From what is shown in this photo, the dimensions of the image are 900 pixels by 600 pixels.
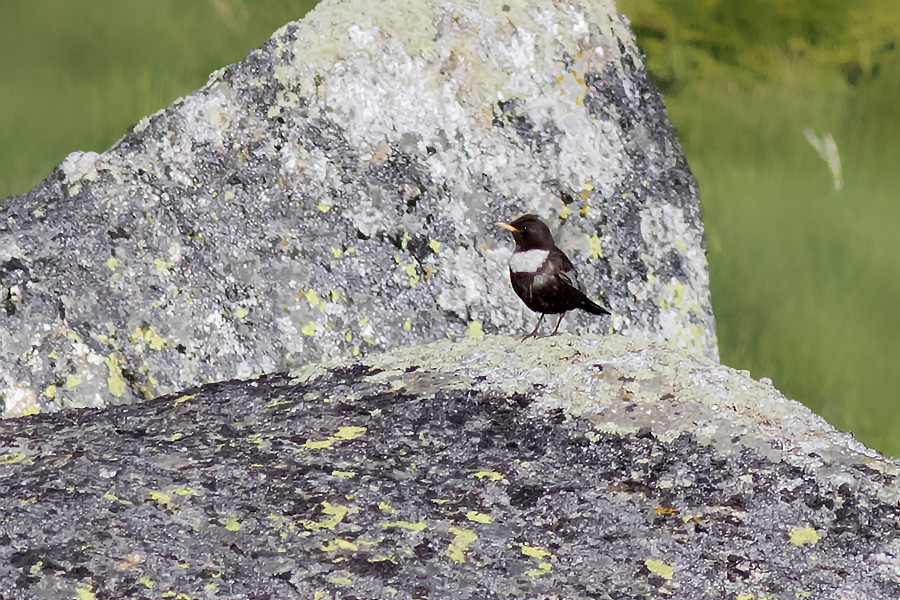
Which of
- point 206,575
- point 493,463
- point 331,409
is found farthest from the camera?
point 331,409

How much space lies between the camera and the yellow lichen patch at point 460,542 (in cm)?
351

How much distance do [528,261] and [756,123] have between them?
287 cm

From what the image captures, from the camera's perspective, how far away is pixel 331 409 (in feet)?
15.4

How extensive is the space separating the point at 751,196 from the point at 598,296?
63.7 inches

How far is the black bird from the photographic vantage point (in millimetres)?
5539

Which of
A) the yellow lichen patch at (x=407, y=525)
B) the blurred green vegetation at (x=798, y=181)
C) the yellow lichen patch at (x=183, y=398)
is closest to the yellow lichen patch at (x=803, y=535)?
the yellow lichen patch at (x=407, y=525)

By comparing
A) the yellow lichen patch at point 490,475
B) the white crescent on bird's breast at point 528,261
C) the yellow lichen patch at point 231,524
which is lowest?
the yellow lichen patch at point 490,475

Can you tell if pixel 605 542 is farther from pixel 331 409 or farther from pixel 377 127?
pixel 377 127

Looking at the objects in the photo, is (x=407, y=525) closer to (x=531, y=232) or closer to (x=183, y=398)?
(x=183, y=398)

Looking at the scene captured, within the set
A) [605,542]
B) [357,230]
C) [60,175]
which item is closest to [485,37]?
[357,230]

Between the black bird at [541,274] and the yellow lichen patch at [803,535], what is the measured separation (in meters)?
2.04

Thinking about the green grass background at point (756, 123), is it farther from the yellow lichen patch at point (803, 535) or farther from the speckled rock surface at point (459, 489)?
the yellow lichen patch at point (803, 535)

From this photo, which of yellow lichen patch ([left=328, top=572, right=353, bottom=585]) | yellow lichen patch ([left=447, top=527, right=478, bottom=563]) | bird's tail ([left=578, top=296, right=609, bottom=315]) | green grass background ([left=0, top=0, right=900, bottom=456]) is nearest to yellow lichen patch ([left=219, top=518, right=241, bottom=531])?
yellow lichen patch ([left=328, top=572, right=353, bottom=585])

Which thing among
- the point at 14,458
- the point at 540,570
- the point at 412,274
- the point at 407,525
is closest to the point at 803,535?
the point at 540,570
